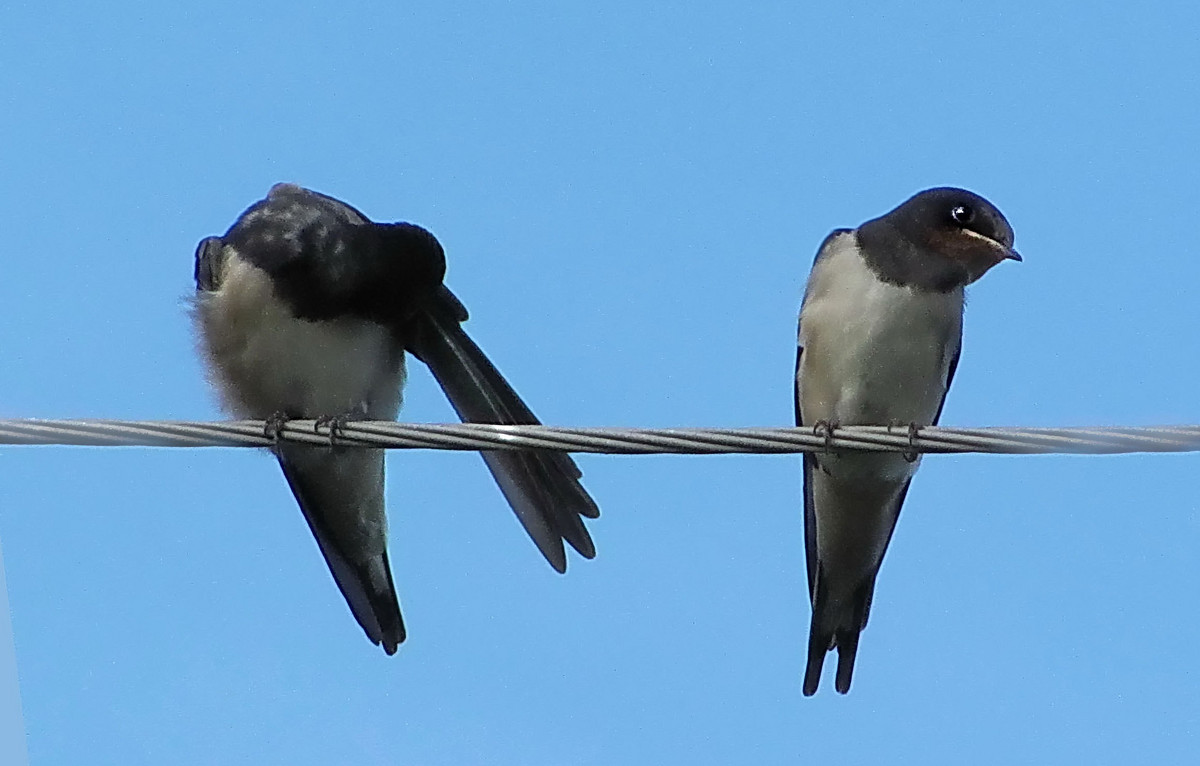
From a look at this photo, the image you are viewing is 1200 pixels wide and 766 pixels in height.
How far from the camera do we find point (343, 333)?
15.7ft

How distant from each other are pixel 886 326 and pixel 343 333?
58.8 inches

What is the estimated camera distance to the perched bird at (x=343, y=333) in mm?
4609

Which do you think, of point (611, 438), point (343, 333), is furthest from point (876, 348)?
point (611, 438)

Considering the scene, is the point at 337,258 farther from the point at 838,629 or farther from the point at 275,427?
the point at 838,629

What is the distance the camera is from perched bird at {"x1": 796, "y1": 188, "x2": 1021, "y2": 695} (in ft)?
15.6

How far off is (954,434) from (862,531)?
6.95ft

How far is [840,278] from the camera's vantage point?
191 inches

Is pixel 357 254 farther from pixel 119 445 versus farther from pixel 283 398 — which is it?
pixel 119 445

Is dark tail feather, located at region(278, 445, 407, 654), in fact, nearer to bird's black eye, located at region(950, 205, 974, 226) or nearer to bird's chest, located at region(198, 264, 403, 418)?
bird's chest, located at region(198, 264, 403, 418)

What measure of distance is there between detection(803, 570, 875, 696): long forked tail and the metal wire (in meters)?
2.08

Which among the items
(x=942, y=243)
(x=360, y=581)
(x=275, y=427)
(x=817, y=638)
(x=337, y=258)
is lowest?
(x=360, y=581)

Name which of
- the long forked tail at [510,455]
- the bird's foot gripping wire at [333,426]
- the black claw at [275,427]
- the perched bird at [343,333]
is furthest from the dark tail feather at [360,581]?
the bird's foot gripping wire at [333,426]

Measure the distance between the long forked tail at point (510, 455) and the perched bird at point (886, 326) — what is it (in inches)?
27.6

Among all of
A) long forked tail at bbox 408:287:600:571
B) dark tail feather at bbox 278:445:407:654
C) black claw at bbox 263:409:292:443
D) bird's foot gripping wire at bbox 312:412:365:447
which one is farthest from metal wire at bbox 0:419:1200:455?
dark tail feather at bbox 278:445:407:654
